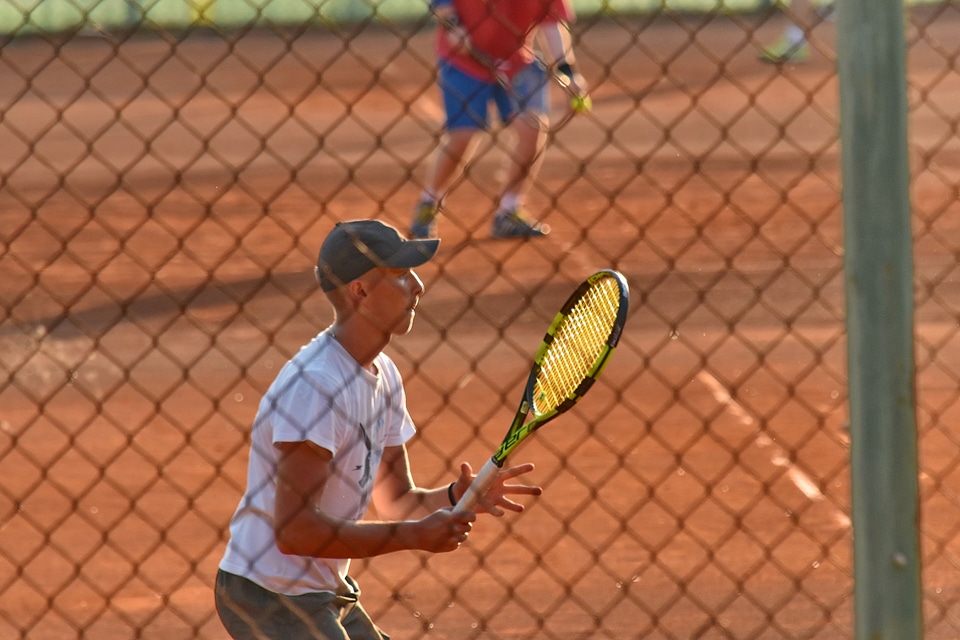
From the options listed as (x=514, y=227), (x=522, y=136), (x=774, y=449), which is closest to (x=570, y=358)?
(x=774, y=449)

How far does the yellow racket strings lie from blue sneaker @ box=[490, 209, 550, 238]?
20.4ft

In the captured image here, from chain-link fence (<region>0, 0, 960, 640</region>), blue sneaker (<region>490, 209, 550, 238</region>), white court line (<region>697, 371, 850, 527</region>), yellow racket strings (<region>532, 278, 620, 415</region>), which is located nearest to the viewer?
yellow racket strings (<region>532, 278, 620, 415</region>)

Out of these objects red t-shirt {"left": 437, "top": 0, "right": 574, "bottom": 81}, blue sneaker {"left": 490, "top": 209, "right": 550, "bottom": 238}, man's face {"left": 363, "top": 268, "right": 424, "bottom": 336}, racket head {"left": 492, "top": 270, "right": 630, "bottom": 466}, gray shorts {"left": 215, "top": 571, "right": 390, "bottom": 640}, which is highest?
racket head {"left": 492, "top": 270, "right": 630, "bottom": 466}

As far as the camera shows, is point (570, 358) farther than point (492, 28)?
No

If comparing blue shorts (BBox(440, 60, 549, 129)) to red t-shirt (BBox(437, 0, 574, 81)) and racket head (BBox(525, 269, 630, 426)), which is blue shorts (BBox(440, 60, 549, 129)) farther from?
racket head (BBox(525, 269, 630, 426))

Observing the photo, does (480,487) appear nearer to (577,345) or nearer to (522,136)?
(577,345)

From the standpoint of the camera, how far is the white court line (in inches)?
222

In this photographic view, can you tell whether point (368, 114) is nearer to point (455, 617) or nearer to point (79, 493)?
point (79, 493)

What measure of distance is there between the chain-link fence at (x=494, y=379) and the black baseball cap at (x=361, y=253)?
0.62 m

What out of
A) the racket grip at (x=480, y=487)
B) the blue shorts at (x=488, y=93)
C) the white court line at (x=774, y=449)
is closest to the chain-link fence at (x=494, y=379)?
the white court line at (x=774, y=449)

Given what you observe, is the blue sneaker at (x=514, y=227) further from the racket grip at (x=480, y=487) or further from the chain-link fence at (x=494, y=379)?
the racket grip at (x=480, y=487)

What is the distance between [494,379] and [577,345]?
3930 mm

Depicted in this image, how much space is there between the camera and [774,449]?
6.14m

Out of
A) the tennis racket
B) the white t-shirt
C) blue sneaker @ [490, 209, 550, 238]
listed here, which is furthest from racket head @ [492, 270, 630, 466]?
blue sneaker @ [490, 209, 550, 238]
